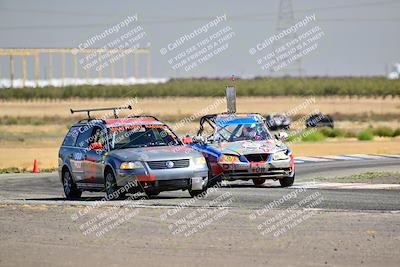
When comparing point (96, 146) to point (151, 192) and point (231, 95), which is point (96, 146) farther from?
point (231, 95)

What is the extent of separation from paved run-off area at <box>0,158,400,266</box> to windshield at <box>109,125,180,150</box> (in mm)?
1078

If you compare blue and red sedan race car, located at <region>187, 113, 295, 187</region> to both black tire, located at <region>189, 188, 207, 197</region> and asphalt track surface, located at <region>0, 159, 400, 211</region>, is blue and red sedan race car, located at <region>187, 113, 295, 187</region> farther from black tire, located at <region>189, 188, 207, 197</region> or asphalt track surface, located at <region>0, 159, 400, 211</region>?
black tire, located at <region>189, 188, 207, 197</region>

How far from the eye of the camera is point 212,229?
13852 mm

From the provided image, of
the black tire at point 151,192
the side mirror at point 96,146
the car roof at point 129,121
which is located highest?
the car roof at point 129,121

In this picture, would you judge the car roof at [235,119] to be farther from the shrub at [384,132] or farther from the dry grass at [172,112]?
the shrub at [384,132]

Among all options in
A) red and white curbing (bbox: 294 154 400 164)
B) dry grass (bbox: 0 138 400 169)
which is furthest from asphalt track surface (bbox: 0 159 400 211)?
dry grass (bbox: 0 138 400 169)

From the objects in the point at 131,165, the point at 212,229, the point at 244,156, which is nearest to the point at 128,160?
the point at 131,165

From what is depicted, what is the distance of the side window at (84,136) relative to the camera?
2035 cm

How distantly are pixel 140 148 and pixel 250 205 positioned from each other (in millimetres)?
2887

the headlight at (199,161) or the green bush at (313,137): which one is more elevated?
the headlight at (199,161)

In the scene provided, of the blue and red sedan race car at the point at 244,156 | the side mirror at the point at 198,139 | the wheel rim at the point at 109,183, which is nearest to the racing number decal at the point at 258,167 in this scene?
the blue and red sedan race car at the point at 244,156

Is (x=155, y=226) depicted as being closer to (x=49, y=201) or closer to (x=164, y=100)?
(x=49, y=201)

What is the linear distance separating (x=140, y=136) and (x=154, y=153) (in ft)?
3.67

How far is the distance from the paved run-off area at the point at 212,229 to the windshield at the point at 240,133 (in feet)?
6.13
